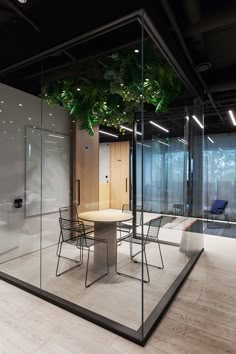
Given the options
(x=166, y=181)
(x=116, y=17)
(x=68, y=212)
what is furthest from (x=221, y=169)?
(x=116, y=17)

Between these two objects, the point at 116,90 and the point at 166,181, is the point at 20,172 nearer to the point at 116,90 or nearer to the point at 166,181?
the point at 116,90

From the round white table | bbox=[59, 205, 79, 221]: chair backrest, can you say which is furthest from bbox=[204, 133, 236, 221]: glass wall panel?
the round white table

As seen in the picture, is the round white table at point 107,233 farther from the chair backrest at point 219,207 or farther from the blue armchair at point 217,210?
the chair backrest at point 219,207

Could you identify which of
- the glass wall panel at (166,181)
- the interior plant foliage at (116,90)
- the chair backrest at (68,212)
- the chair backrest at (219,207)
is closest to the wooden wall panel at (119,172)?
the glass wall panel at (166,181)

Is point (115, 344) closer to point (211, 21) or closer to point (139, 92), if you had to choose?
point (139, 92)

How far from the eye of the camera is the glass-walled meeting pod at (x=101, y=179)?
2.57 m

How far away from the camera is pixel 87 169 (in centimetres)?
504

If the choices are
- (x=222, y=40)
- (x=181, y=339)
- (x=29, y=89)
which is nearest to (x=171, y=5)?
(x=222, y=40)

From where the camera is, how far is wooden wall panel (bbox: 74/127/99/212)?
15.8 feet

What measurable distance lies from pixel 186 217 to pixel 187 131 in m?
1.69

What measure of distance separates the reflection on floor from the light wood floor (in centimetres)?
23

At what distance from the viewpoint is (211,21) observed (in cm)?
237

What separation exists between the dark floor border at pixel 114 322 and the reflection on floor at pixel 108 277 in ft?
0.23

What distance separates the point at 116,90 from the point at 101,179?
2326 millimetres
